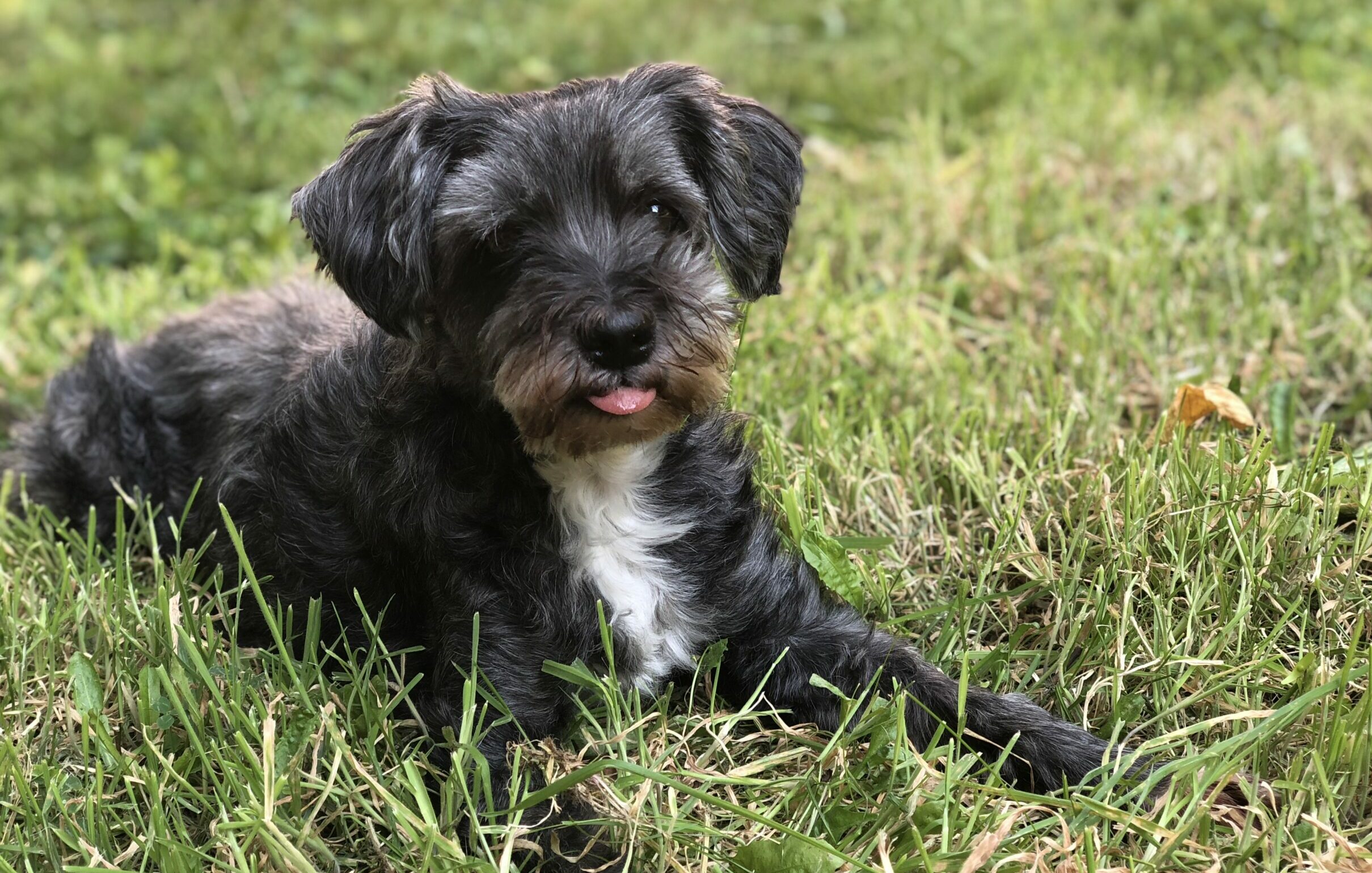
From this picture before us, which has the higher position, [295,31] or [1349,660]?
[295,31]

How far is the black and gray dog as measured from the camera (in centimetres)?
287

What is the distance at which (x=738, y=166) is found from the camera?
3197mm

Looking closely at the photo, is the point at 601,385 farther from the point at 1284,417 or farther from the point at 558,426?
the point at 1284,417

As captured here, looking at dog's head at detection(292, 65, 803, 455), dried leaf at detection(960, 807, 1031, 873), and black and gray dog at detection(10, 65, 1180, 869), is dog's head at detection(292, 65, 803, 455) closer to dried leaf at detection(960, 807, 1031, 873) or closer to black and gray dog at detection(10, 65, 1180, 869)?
black and gray dog at detection(10, 65, 1180, 869)

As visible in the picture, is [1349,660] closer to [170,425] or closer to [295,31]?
[170,425]

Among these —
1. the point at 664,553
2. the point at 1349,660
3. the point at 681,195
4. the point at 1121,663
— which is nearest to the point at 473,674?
the point at 664,553

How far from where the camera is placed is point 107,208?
6988mm

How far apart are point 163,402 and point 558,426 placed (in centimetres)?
209

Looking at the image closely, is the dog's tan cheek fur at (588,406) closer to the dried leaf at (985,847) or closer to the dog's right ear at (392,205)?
the dog's right ear at (392,205)

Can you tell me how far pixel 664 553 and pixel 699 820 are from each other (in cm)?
67

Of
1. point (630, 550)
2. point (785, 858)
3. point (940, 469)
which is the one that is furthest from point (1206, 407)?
point (785, 858)

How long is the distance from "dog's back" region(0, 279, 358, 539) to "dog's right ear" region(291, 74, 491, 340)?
3.29 ft

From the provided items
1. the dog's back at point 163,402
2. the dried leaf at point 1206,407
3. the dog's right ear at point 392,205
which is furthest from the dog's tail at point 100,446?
the dried leaf at point 1206,407

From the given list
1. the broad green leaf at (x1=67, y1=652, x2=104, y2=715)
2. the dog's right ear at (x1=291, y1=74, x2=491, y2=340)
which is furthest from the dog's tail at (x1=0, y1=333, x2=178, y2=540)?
the dog's right ear at (x1=291, y1=74, x2=491, y2=340)
